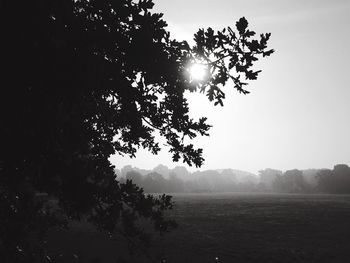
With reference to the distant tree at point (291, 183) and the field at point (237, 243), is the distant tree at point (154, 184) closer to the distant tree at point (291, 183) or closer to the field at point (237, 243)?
the distant tree at point (291, 183)

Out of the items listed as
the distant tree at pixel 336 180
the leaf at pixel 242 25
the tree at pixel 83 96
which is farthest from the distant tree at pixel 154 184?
the leaf at pixel 242 25

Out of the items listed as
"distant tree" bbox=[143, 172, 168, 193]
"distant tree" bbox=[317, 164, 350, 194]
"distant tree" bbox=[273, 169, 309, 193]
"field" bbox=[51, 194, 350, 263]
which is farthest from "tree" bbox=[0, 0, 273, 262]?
"distant tree" bbox=[273, 169, 309, 193]

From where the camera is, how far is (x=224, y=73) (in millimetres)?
5367

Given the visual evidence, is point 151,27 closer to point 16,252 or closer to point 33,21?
point 33,21

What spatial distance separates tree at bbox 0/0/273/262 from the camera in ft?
13.4

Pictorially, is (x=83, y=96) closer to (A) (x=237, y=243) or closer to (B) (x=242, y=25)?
(B) (x=242, y=25)

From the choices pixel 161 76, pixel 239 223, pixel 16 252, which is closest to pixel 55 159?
pixel 16 252

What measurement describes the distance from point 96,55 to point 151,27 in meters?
1.19

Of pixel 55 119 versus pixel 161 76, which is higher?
pixel 161 76

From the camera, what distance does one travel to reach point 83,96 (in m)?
5.19

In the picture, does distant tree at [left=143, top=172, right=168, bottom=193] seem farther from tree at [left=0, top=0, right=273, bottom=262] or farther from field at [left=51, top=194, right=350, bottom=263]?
tree at [left=0, top=0, right=273, bottom=262]

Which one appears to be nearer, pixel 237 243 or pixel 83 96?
pixel 83 96

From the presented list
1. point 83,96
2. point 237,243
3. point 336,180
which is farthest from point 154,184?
point 83,96

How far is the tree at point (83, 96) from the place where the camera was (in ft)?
13.4
